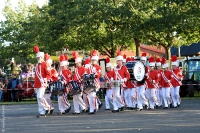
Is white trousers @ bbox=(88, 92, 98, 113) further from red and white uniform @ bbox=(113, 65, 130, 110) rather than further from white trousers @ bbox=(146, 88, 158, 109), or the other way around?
white trousers @ bbox=(146, 88, 158, 109)

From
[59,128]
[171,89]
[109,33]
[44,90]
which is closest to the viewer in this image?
A: [59,128]

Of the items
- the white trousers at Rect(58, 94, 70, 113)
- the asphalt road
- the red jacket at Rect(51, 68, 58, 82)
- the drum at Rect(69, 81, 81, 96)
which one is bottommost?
the asphalt road

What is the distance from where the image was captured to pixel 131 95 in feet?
68.3

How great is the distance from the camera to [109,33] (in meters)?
45.9

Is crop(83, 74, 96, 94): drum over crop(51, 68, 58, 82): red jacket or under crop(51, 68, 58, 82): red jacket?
under

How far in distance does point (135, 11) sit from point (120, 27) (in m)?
3.35

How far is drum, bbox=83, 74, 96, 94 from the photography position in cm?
1891

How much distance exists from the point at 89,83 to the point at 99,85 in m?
0.51

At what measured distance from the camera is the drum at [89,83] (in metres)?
18.9

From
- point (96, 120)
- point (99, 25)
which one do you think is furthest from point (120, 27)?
point (96, 120)

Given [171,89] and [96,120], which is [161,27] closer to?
[171,89]

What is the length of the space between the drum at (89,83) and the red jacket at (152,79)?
9.49ft

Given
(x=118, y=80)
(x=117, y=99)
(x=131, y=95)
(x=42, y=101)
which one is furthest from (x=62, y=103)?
(x=131, y=95)

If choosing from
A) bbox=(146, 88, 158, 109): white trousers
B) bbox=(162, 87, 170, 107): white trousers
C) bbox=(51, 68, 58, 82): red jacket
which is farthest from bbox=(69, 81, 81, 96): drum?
bbox=(162, 87, 170, 107): white trousers
